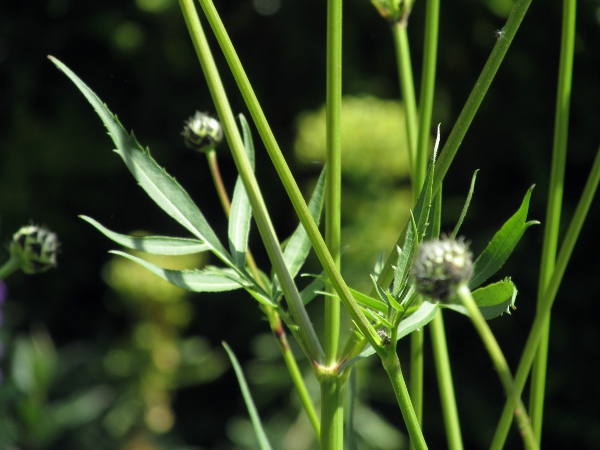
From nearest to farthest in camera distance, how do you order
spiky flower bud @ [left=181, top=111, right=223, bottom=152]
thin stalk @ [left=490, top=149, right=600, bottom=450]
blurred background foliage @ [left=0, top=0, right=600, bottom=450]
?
thin stalk @ [left=490, top=149, right=600, bottom=450] < spiky flower bud @ [left=181, top=111, right=223, bottom=152] < blurred background foliage @ [left=0, top=0, right=600, bottom=450]

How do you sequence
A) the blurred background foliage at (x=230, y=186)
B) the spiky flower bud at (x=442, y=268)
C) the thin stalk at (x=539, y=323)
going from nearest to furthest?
the spiky flower bud at (x=442, y=268) < the thin stalk at (x=539, y=323) < the blurred background foliage at (x=230, y=186)

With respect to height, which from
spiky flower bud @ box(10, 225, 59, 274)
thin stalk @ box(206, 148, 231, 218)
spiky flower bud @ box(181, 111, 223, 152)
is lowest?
spiky flower bud @ box(10, 225, 59, 274)

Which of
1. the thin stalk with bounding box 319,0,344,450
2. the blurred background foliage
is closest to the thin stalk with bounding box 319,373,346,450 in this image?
the thin stalk with bounding box 319,0,344,450

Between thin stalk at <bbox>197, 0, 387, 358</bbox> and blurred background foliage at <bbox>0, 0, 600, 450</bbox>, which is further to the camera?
blurred background foliage at <bbox>0, 0, 600, 450</bbox>

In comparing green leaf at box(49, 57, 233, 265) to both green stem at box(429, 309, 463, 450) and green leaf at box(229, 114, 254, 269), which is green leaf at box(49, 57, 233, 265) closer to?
green leaf at box(229, 114, 254, 269)

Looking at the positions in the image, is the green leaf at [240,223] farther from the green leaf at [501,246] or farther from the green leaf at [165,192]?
the green leaf at [501,246]

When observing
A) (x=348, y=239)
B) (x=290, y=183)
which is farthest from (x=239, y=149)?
(x=348, y=239)

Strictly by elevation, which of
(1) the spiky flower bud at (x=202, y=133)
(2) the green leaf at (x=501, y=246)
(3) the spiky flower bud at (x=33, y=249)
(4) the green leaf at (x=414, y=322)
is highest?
(1) the spiky flower bud at (x=202, y=133)

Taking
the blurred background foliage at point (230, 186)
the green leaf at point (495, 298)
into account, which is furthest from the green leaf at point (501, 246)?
the blurred background foliage at point (230, 186)
